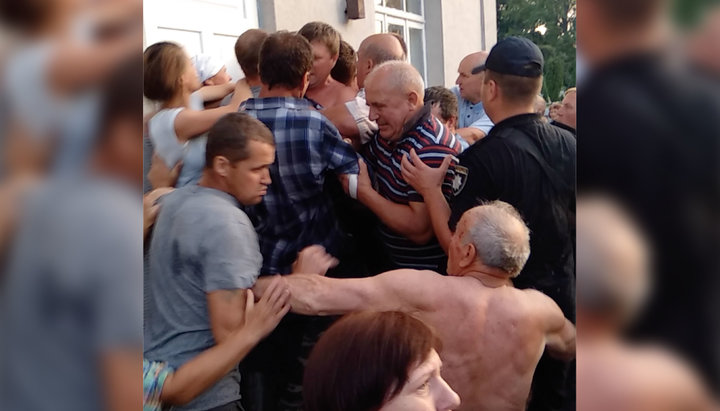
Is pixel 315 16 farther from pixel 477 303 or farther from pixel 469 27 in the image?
pixel 477 303

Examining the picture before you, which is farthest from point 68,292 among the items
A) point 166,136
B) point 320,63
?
point 320,63

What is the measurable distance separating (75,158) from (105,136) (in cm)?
4

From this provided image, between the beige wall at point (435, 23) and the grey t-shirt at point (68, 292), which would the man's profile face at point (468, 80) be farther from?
the grey t-shirt at point (68, 292)

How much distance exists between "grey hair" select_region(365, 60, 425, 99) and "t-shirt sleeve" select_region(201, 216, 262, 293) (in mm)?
387

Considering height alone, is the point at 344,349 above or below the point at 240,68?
below

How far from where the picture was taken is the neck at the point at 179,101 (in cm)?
110

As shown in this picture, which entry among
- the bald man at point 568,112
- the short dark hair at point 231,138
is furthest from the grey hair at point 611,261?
the short dark hair at point 231,138

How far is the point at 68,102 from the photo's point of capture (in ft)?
2.16

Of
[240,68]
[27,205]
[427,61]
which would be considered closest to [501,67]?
[427,61]

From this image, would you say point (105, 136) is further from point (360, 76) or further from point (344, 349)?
point (360, 76)

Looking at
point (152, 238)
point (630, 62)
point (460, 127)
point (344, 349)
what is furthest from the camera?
point (460, 127)

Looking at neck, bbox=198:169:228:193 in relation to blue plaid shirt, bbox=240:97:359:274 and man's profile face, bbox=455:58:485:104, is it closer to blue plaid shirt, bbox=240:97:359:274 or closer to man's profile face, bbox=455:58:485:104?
blue plaid shirt, bbox=240:97:359:274

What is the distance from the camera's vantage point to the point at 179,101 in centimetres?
111

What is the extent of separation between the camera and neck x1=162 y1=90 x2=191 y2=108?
1097 mm
